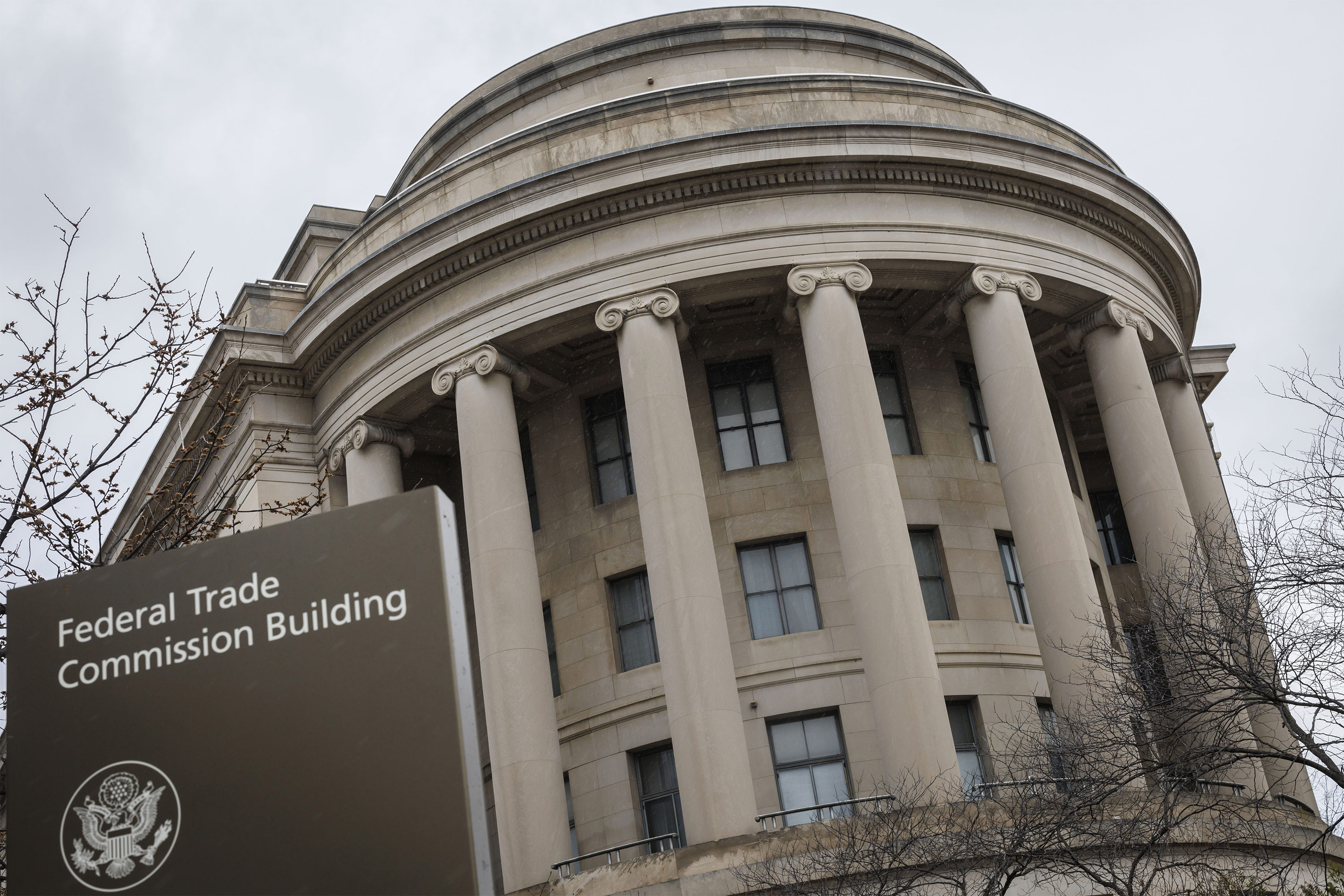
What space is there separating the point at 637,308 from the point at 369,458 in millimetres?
7381

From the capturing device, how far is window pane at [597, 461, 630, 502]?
95.5 ft

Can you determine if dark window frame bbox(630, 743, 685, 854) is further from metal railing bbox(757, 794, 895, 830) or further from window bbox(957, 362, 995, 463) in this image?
window bbox(957, 362, 995, 463)

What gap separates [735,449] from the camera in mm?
28875

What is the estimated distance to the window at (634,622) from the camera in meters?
27.7

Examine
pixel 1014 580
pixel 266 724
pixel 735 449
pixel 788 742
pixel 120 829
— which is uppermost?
pixel 735 449

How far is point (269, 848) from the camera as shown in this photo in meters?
4.12

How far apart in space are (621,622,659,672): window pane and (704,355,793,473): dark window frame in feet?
12.7

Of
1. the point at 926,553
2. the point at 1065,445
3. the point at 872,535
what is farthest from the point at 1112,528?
the point at 872,535

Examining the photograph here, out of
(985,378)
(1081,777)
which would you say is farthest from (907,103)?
(1081,777)

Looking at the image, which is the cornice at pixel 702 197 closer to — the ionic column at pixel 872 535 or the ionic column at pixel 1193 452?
the ionic column at pixel 872 535

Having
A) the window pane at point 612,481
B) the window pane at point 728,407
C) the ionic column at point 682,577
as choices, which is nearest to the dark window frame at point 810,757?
the ionic column at point 682,577

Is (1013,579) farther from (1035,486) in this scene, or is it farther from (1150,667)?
(1150,667)

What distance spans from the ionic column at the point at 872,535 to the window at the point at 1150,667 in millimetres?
3275

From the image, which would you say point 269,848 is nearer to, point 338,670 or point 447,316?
point 338,670
